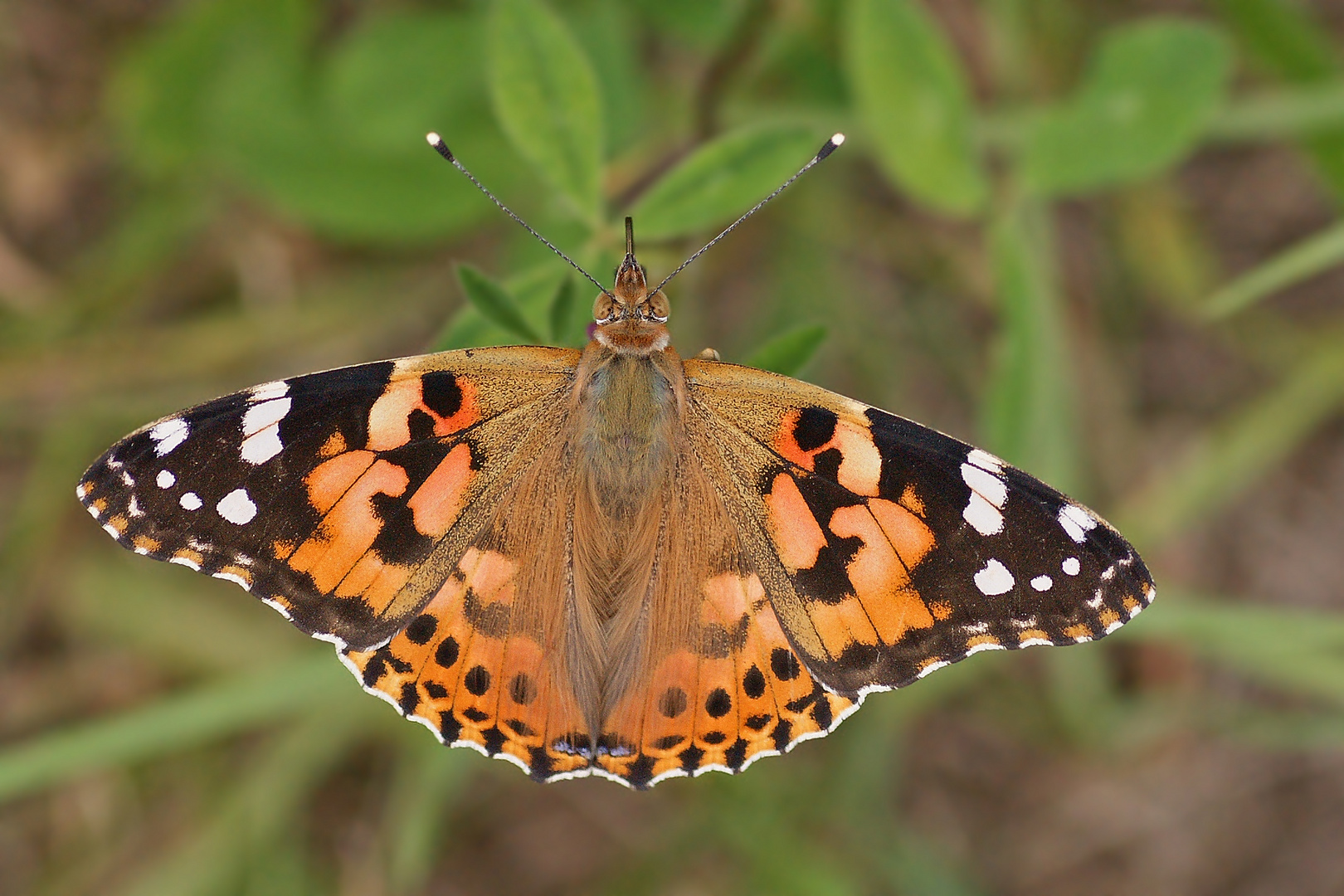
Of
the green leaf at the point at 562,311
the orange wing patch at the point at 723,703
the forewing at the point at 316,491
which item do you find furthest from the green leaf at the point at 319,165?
the orange wing patch at the point at 723,703

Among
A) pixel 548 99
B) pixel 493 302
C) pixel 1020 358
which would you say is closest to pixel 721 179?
pixel 548 99

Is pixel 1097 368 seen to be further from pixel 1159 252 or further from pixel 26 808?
pixel 26 808

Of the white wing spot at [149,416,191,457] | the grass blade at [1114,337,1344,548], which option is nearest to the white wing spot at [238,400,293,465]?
the white wing spot at [149,416,191,457]

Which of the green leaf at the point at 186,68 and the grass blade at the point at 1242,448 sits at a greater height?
the green leaf at the point at 186,68

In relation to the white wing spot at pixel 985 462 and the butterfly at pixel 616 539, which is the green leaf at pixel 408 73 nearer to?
the butterfly at pixel 616 539

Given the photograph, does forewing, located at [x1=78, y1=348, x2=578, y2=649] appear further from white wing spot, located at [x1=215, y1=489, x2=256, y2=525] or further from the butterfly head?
the butterfly head

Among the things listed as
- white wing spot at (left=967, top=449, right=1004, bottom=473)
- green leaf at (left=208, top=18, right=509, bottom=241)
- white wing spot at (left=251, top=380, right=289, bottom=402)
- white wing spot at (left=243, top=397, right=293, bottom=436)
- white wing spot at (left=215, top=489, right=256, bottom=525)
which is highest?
green leaf at (left=208, top=18, right=509, bottom=241)
